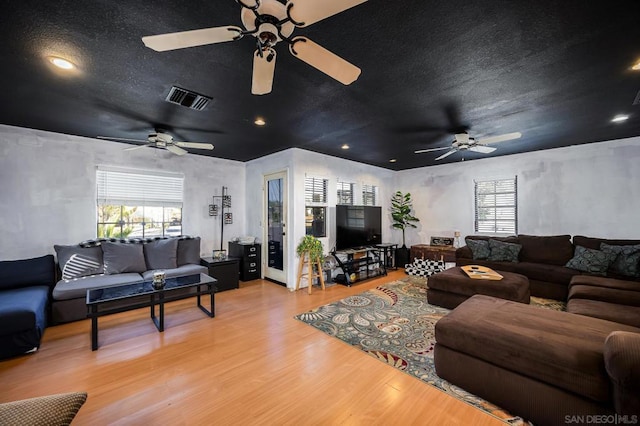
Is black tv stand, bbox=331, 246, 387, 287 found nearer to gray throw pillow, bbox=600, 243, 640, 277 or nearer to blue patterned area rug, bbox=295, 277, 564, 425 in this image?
blue patterned area rug, bbox=295, 277, 564, 425

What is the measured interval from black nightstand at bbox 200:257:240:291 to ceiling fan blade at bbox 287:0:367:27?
4.16 metres

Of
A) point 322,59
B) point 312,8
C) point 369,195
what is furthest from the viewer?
point 369,195

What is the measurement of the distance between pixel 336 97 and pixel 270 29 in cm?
137

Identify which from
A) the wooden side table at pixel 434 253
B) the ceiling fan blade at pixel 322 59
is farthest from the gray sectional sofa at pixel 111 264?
the wooden side table at pixel 434 253

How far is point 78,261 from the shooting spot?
12.3ft

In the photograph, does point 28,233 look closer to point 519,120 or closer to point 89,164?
point 89,164

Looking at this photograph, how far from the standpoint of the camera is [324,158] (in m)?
5.30

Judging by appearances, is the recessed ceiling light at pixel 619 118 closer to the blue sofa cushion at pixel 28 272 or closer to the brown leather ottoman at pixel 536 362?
the brown leather ottoman at pixel 536 362

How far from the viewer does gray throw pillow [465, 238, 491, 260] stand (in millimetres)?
4912

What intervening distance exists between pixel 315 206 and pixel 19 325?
163 inches

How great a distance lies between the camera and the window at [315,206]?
16.6 ft

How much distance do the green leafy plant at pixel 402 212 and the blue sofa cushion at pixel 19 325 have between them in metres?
6.52

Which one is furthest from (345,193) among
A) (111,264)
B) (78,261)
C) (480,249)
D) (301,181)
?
(78,261)

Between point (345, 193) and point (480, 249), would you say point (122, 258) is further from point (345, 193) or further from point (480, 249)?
point (480, 249)
